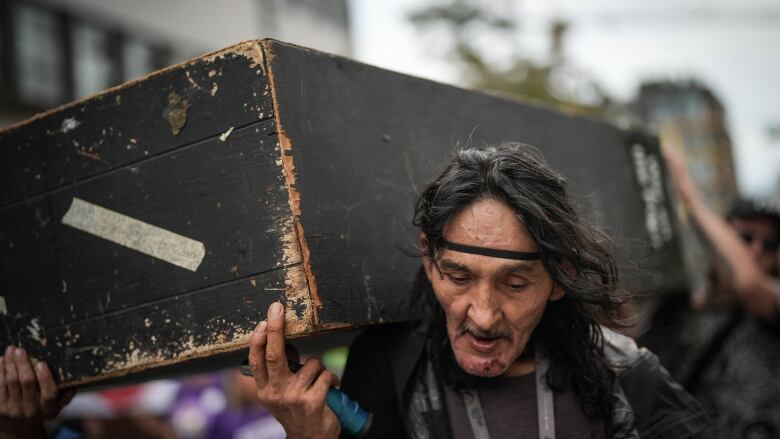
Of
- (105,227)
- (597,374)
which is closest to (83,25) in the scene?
(105,227)

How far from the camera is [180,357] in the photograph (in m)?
1.52

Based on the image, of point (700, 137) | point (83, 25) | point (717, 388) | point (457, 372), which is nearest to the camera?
point (457, 372)

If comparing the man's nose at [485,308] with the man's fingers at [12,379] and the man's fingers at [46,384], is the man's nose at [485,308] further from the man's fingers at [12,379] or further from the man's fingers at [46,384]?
the man's fingers at [12,379]

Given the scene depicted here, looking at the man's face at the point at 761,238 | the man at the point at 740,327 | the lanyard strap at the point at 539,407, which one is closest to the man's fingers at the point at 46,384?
the lanyard strap at the point at 539,407

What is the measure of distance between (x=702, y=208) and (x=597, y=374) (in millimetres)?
1696

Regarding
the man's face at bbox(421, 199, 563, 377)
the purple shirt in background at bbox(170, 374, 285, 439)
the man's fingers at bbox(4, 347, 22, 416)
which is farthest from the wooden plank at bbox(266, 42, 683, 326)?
the purple shirt in background at bbox(170, 374, 285, 439)

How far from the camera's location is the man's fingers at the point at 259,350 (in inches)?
55.2

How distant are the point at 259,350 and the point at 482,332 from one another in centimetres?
50

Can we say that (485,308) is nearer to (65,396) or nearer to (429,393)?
(429,393)

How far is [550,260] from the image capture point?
1.50 metres

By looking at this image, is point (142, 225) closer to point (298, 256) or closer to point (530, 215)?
point (298, 256)

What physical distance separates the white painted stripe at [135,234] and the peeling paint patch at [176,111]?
249mm

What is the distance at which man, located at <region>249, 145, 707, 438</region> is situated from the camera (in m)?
1.46

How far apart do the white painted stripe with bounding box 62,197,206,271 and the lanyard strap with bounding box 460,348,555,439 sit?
74 centimetres
